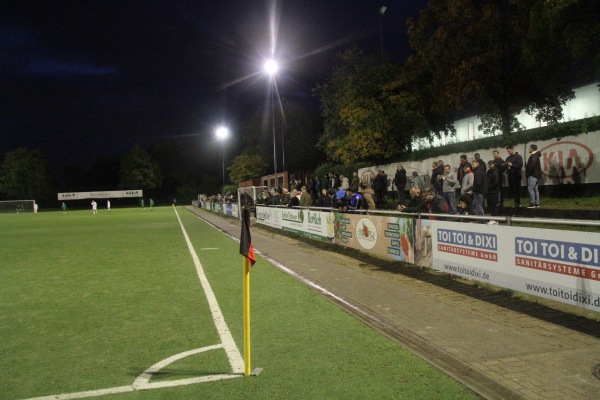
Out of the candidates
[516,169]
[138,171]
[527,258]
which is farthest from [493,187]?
[138,171]

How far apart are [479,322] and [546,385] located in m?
2.01

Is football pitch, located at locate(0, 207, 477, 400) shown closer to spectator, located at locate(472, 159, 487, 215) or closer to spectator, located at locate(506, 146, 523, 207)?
spectator, located at locate(472, 159, 487, 215)

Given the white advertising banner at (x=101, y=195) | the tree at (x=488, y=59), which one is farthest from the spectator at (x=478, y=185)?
the white advertising banner at (x=101, y=195)

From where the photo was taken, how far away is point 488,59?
78.7 ft

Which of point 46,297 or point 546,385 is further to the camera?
point 46,297

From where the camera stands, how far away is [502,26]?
77.5 ft

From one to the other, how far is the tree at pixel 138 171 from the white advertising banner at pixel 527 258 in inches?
4038

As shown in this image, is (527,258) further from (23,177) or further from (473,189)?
(23,177)

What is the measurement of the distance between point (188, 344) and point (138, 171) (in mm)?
104579

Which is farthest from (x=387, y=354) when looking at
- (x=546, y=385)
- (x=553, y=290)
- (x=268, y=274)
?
(x=268, y=274)

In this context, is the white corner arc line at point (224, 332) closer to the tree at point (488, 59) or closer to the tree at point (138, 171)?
the tree at point (488, 59)

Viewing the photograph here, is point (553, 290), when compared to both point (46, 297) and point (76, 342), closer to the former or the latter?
point (76, 342)

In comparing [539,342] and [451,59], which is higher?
[451,59]

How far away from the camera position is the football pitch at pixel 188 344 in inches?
167
